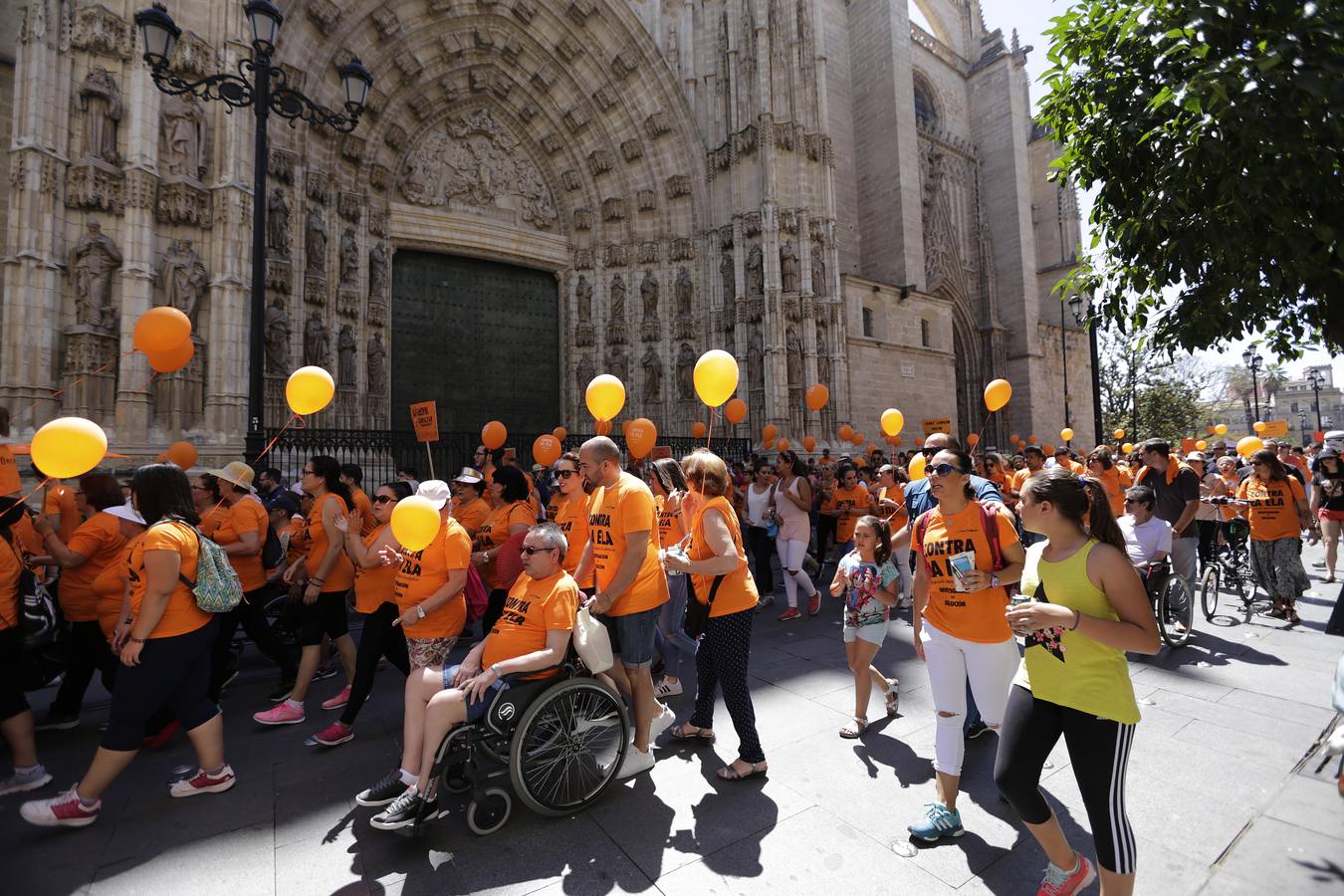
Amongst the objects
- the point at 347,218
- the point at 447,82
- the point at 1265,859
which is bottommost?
the point at 1265,859

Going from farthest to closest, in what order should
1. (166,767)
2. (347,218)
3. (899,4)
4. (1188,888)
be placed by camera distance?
(899,4), (347,218), (166,767), (1188,888)

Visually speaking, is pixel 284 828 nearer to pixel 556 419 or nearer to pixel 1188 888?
pixel 1188 888

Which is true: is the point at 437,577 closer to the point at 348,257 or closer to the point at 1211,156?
the point at 1211,156

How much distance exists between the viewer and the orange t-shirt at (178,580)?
3211 mm

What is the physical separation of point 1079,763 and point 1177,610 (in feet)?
15.5

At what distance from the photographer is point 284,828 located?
3.14 metres

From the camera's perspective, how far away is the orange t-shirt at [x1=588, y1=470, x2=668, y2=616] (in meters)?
3.55

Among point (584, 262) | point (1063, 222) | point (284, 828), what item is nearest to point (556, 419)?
point (584, 262)

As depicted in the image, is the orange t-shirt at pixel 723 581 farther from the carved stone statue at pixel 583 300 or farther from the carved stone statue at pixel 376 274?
the carved stone statue at pixel 583 300

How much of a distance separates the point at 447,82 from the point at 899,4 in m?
16.1

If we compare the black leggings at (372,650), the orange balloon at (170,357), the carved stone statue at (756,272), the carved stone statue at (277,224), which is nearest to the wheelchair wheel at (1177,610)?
the black leggings at (372,650)

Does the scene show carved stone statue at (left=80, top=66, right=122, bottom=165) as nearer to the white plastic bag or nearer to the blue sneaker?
the white plastic bag

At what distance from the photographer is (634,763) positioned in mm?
3557

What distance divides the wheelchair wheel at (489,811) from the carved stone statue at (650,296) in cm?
1554
